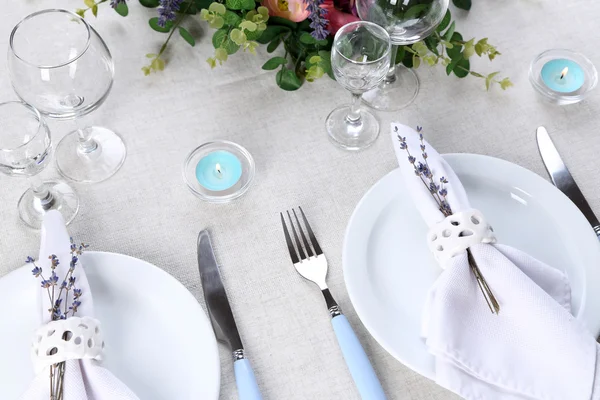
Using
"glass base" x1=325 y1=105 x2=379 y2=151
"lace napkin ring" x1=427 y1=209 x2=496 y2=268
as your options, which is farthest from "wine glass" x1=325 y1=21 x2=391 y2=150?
"lace napkin ring" x1=427 y1=209 x2=496 y2=268

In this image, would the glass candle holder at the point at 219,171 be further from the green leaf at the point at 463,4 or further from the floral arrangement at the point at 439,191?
the green leaf at the point at 463,4

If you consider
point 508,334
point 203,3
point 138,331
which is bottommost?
point 138,331

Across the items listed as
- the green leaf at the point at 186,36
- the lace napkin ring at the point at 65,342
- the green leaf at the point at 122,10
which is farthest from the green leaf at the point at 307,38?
the lace napkin ring at the point at 65,342

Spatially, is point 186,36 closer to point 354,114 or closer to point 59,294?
point 354,114

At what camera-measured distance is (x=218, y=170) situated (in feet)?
3.30

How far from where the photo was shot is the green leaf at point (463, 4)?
3.85 feet

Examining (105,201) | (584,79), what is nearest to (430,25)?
(584,79)

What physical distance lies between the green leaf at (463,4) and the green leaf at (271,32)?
33cm

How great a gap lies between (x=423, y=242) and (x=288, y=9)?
0.41 meters

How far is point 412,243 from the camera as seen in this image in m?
0.95

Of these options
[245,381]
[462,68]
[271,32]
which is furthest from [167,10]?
[245,381]

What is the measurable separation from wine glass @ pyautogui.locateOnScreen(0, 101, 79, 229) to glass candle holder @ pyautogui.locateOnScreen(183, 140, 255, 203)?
18 cm

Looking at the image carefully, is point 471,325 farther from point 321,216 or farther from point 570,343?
point 321,216

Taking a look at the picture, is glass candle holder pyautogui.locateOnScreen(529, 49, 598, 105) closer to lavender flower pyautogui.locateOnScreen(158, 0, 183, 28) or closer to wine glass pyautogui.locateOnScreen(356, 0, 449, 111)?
wine glass pyautogui.locateOnScreen(356, 0, 449, 111)
